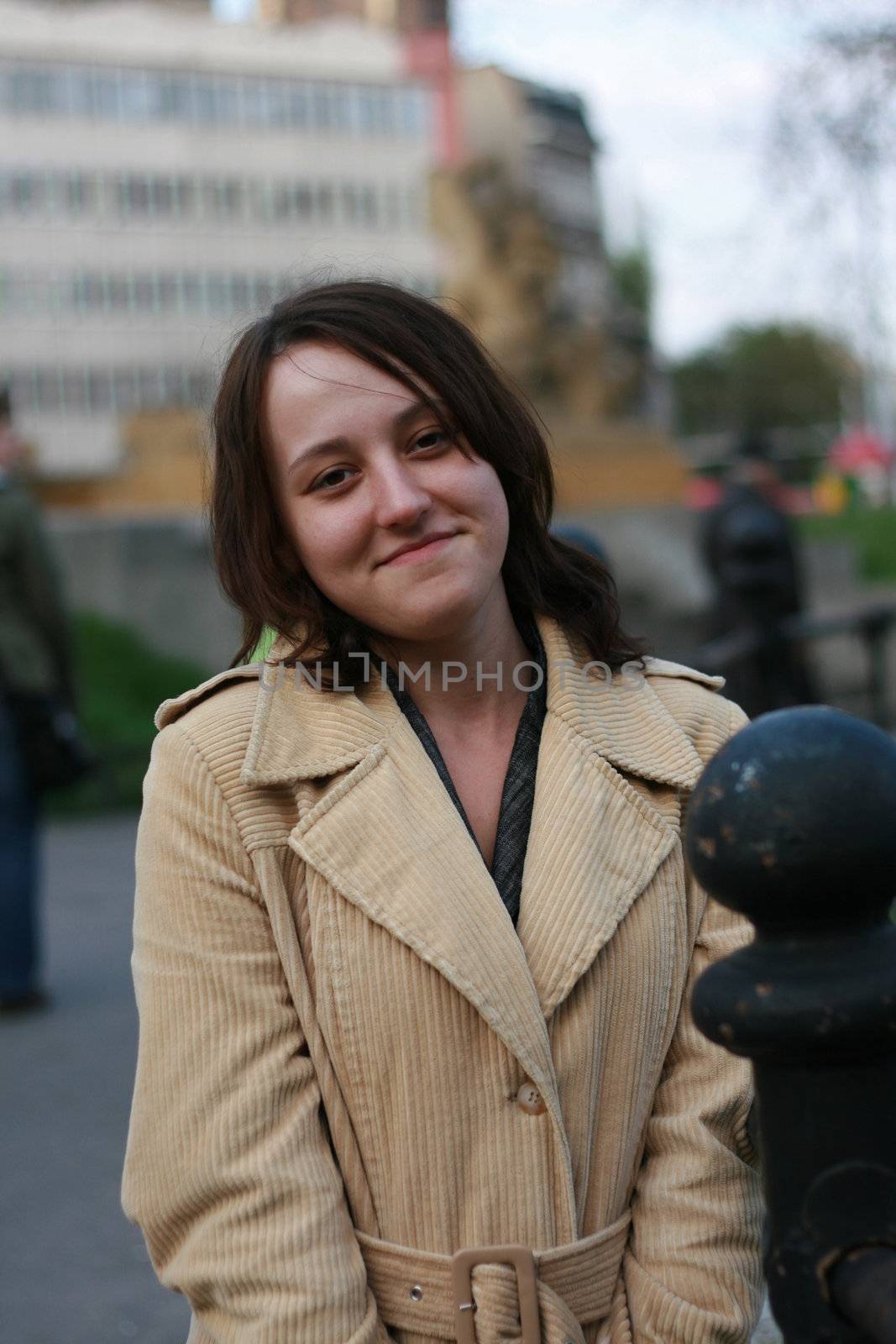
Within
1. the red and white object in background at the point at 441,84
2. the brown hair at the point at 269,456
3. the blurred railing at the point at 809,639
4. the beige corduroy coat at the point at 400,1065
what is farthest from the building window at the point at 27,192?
the beige corduroy coat at the point at 400,1065

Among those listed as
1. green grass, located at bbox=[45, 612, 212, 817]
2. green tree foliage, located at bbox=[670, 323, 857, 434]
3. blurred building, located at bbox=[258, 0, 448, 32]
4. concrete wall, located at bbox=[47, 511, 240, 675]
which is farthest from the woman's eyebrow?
green tree foliage, located at bbox=[670, 323, 857, 434]

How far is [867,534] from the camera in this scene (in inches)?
1126

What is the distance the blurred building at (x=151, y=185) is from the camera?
3159cm

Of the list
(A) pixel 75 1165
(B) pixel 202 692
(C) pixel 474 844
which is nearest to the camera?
(C) pixel 474 844

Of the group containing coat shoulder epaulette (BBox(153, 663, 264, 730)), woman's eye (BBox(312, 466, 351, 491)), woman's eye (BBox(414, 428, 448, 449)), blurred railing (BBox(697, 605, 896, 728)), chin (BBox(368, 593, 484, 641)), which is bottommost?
blurred railing (BBox(697, 605, 896, 728))

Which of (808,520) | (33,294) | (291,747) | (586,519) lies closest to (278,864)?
(291,747)

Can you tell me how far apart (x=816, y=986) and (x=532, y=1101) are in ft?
2.57

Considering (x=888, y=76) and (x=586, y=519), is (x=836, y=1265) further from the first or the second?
(x=586, y=519)

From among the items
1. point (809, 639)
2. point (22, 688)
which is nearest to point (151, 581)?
point (809, 639)

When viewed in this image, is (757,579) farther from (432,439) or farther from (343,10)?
(343,10)

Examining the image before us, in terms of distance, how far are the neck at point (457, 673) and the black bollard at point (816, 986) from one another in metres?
0.95

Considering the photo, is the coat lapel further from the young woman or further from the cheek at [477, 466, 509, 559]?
the cheek at [477, 466, 509, 559]

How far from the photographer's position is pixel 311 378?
6.96 feet

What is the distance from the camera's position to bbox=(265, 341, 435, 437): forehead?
6.90 ft
